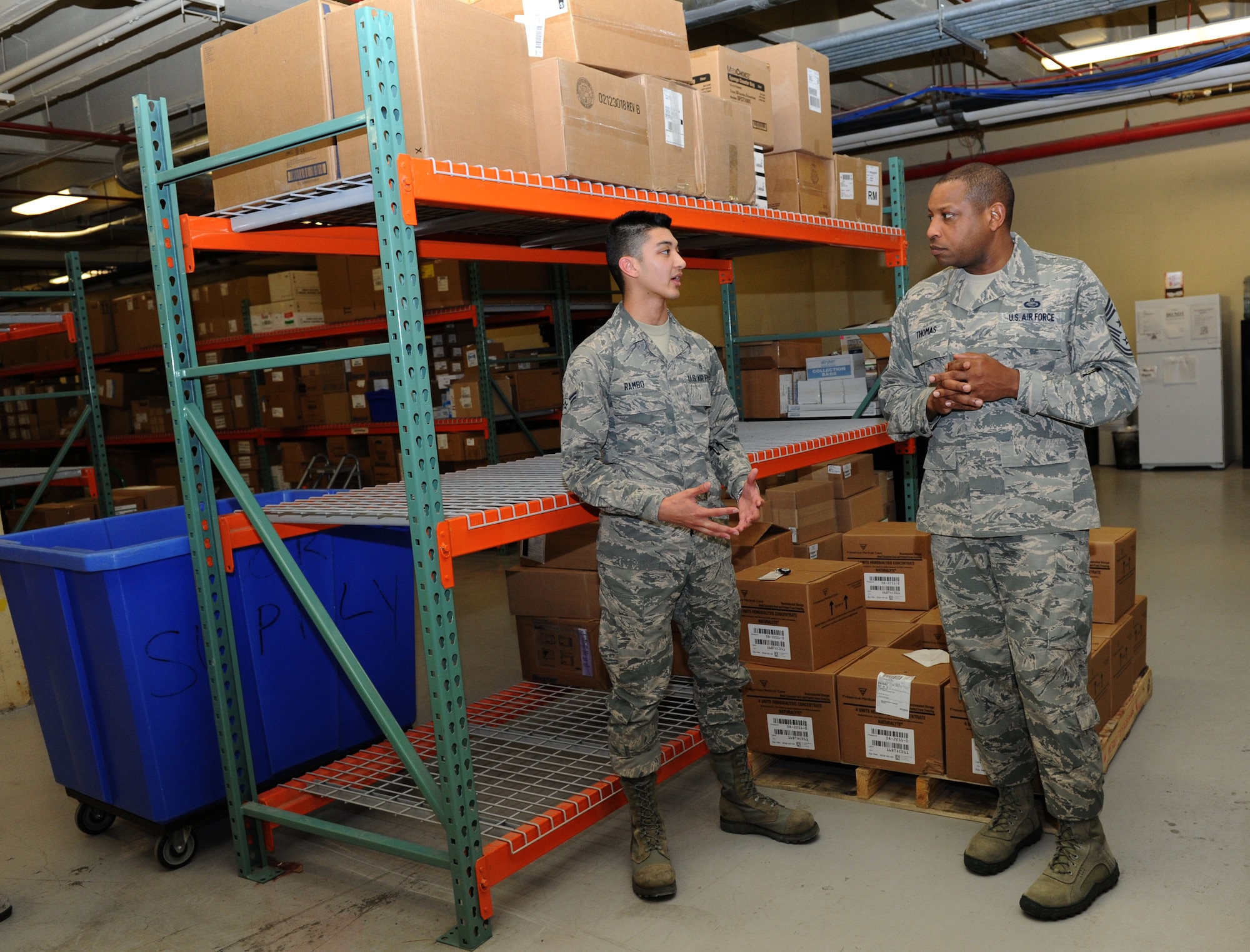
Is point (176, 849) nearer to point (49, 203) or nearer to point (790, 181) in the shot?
point (790, 181)

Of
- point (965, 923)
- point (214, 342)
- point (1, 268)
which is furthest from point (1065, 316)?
point (1, 268)

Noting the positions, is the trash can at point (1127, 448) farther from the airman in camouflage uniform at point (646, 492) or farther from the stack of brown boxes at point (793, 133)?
the airman in camouflage uniform at point (646, 492)

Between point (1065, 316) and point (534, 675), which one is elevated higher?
point (1065, 316)

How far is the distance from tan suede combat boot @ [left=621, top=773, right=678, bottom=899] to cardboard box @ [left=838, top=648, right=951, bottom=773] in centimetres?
80

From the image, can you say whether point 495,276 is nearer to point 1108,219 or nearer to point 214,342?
point 214,342

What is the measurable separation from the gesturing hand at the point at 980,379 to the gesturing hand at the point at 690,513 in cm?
66

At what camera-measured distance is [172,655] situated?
302cm

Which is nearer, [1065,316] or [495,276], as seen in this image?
[1065,316]

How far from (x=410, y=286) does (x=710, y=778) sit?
212cm

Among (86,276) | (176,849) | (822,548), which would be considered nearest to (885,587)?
(822,548)

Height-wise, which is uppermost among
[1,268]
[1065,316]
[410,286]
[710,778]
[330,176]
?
[1,268]

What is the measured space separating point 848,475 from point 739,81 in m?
2.01

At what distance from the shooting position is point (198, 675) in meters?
3.09

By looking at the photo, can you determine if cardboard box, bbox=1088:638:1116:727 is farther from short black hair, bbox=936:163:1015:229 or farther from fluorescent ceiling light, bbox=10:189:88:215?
fluorescent ceiling light, bbox=10:189:88:215
